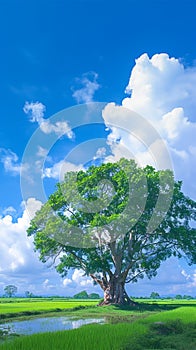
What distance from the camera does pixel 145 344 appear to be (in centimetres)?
1059

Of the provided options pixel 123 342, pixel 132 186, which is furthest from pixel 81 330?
pixel 132 186

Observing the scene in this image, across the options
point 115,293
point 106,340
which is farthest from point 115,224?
point 106,340

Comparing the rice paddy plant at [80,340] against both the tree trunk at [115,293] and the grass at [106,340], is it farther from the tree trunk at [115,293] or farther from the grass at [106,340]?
the tree trunk at [115,293]

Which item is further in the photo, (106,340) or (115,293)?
(115,293)

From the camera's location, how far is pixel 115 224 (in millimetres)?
27438

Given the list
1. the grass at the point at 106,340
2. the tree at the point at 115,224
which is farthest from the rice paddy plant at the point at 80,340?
the tree at the point at 115,224

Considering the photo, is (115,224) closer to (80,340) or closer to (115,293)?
(115,293)

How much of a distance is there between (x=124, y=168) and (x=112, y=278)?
835cm

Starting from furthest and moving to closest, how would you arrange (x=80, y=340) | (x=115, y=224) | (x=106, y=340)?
1. (x=115, y=224)
2. (x=106, y=340)
3. (x=80, y=340)

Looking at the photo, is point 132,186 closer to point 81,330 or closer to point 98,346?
point 81,330

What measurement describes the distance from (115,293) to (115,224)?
6025mm

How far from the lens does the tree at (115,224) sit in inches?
1136

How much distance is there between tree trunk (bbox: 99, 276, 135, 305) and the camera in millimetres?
29969

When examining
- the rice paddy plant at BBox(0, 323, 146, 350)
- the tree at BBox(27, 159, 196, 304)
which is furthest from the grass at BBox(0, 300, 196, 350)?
the tree at BBox(27, 159, 196, 304)
